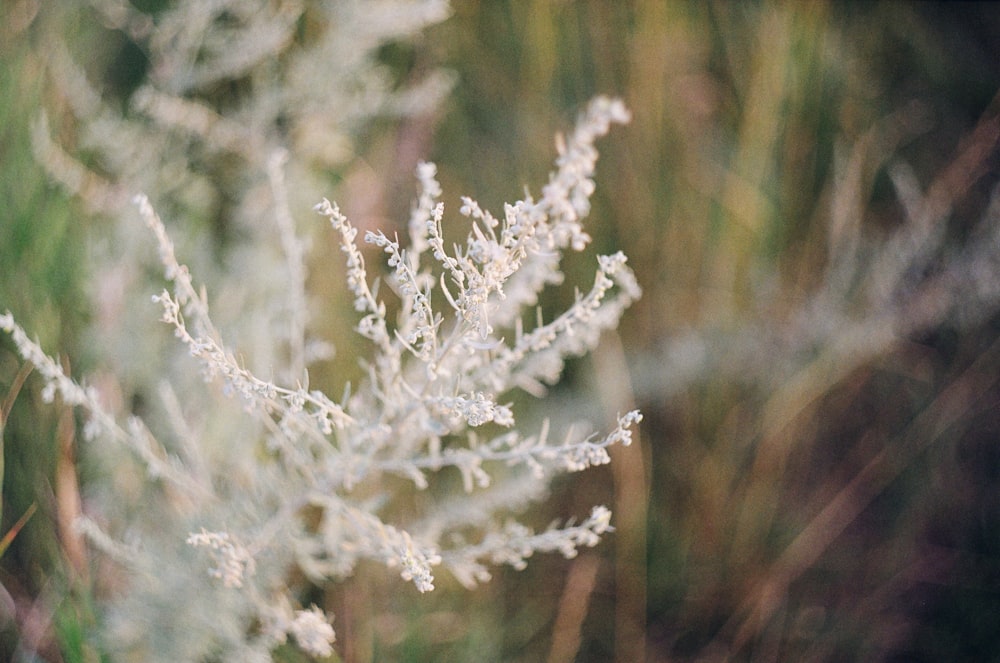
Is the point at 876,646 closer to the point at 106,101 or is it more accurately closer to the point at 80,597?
the point at 80,597

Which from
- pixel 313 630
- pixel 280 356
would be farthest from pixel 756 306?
pixel 313 630

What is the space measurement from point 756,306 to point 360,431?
2.40ft

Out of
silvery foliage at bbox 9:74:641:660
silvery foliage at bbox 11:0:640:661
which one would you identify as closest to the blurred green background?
silvery foliage at bbox 11:0:640:661

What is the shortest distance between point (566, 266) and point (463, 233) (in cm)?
16

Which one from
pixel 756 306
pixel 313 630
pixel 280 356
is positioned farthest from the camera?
pixel 756 306

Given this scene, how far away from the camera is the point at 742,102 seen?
1078 mm

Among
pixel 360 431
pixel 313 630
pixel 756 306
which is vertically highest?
pixel 756 306

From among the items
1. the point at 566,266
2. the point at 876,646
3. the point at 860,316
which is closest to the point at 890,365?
the point at 860,316

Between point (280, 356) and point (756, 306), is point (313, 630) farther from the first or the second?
point (756, 306)

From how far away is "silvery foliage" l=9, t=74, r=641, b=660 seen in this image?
1.41ft

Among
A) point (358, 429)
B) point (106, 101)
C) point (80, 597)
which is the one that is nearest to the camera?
point (358, 429)

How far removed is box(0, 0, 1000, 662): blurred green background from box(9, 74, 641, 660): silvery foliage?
0.74ft

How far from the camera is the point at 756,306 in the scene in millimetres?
1088

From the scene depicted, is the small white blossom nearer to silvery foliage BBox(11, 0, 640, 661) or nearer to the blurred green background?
silvery foliage BBox(11, 0, 640, 661)
